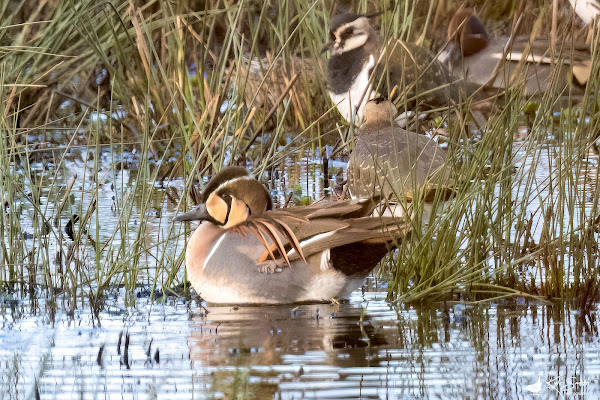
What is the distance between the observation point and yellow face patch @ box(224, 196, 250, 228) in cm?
534

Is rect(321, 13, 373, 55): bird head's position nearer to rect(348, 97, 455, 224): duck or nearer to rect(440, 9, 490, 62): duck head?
rect(348, 97, 455, 224): duck

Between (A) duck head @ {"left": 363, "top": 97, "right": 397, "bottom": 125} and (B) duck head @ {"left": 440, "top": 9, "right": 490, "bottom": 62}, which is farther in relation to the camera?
(B) duck head @ {"left": 440, "top": 9, "right": 490, "bottom": 62}

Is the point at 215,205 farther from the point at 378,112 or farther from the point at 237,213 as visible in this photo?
the point at 378,112

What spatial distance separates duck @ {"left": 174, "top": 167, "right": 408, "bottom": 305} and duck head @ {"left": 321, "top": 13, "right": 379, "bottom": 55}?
374cm

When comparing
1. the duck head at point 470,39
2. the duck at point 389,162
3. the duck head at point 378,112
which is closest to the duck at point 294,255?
the duck at point 389,162

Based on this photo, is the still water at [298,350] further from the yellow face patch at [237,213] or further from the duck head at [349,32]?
the duck head at [349,32]

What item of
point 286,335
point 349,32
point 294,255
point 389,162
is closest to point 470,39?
point 349,32

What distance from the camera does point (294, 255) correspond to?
5.02 meters

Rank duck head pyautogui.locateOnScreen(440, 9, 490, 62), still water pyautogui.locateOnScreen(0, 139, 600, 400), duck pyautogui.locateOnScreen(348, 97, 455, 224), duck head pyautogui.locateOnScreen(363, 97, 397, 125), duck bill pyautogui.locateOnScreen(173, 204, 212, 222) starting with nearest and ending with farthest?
still water pyautogui.locateOnScreen(0, 139, 600, 400)
duck bill pyautogui.locateOnScreen(173, 204, 212, 222)
duck pyautogui.locateOnScreen(348, 97, 455, 224)
duck head pyautogui.locateOnScreen(363, 97, 397, 125)
duck head pyautogui.locateOnScreen(440, 9, 490, 62)

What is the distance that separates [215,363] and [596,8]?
7263mm

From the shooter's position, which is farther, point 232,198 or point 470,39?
point 470,39

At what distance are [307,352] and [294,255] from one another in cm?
99

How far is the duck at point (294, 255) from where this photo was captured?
498 cm

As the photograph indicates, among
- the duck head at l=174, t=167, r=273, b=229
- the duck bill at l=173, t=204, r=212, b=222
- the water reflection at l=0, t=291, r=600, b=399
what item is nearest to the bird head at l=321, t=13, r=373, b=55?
the duck head at l=174, t=167, r=273, b=229
